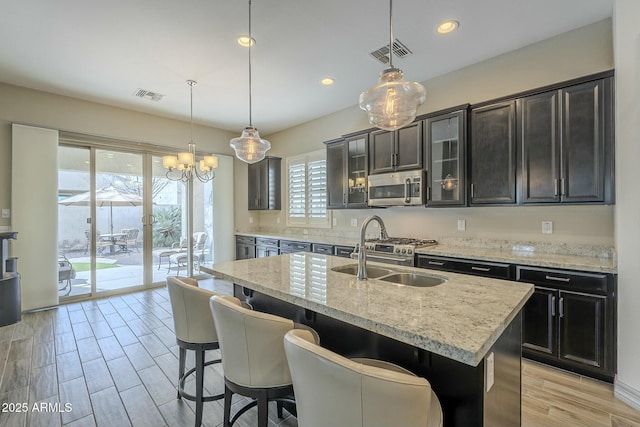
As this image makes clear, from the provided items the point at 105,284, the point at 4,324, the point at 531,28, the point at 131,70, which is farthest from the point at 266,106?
the point at 4,324

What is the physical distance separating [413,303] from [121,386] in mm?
2381

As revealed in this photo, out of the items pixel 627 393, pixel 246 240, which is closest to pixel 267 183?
pixel 246 240

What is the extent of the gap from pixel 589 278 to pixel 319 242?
293 cm

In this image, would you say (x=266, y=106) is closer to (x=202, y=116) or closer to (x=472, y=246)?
(x=202, y=116)

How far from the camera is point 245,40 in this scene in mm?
2873

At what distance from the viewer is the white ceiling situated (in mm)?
2434

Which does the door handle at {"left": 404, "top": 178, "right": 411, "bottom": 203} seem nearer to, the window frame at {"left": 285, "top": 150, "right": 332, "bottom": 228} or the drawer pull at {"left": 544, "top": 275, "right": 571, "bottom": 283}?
the drawer pull at {"left": 544, "top": 275, "right": 571, "bottom": 283}

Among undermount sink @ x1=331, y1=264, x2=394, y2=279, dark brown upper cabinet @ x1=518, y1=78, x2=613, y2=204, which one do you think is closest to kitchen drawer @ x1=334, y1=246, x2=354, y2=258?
undermount sink @ x1=331, y1=264, x2=394, y2=279

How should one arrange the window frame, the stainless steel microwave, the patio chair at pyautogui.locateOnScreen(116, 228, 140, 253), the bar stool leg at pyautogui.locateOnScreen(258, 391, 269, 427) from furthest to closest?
the window frame → the patio chair at pyautogui.locateOnScreen(116, 228, 140, 253) → the stainless steel microwave → the bar stool leg at pyautogui.locateOnScreen(258, 391, 269, 427)

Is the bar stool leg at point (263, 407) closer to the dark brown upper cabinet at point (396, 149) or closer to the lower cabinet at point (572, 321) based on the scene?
the lower cabinet at point (572, 321)

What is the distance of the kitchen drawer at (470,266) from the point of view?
2.67 m

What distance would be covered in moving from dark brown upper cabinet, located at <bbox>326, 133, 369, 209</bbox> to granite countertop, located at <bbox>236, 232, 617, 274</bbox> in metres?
1.32

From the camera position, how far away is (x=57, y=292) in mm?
4156

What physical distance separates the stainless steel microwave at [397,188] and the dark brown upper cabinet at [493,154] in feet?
1.86
